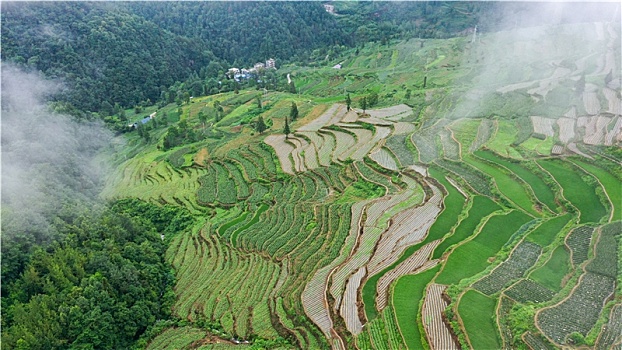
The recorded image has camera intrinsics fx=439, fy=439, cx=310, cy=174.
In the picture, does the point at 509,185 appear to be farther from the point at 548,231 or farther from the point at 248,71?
the point at 248,71

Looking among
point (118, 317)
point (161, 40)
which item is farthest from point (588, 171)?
point (161, 40)

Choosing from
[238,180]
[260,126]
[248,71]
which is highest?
[260,126]

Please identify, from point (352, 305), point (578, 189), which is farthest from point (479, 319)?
point (578, 189)

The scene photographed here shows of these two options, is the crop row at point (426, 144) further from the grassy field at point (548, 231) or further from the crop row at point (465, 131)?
the grassy field at point (548, 231)

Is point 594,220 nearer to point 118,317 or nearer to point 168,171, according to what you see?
point 118,317

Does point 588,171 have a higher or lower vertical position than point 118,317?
higher

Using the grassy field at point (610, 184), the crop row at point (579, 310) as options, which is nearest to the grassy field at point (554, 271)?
the crop row at point (579, 310)
